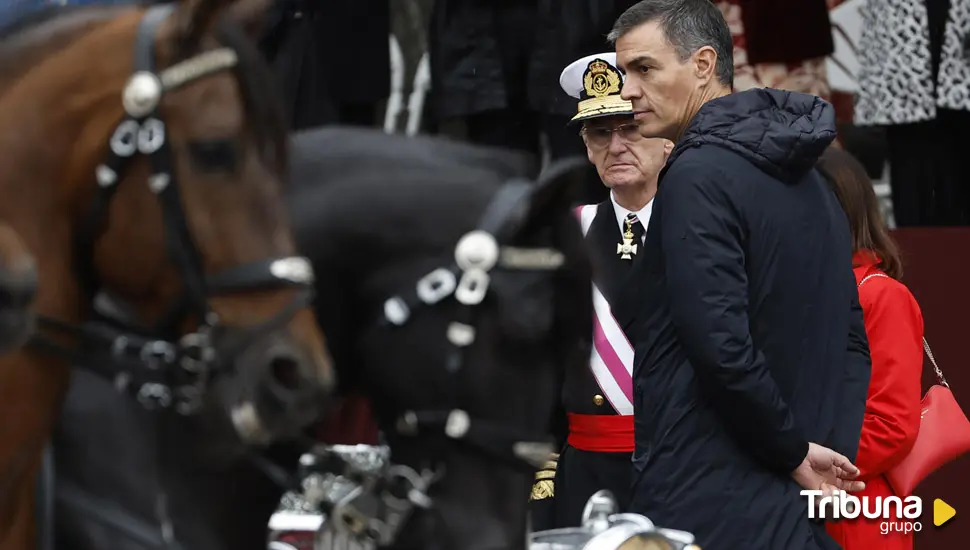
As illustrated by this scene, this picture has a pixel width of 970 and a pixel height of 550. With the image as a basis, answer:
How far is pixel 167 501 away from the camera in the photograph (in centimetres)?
330

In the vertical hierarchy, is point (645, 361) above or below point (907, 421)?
above

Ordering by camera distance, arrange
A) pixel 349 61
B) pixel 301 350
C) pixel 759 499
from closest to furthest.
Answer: pixel 301 350 → pixel 759 499 → pixel 349 61

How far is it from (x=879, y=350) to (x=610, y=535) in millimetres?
1481

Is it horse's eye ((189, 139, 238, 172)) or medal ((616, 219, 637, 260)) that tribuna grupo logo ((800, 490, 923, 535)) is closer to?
medal ((616, 219, 637, 260))

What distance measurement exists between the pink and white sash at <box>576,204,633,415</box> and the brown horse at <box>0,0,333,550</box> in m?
1.86

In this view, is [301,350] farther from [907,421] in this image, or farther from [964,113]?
[964,113]

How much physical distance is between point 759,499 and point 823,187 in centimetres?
81

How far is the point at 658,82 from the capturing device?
4.27 m

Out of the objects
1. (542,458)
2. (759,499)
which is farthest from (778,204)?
(542,458)

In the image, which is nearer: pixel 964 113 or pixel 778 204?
pixel 778 204

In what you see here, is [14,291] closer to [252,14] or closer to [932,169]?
[252,14]

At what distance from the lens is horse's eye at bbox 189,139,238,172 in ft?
9.25

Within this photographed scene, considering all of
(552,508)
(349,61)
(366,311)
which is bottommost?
(552,508)

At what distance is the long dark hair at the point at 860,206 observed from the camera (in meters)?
4.91
